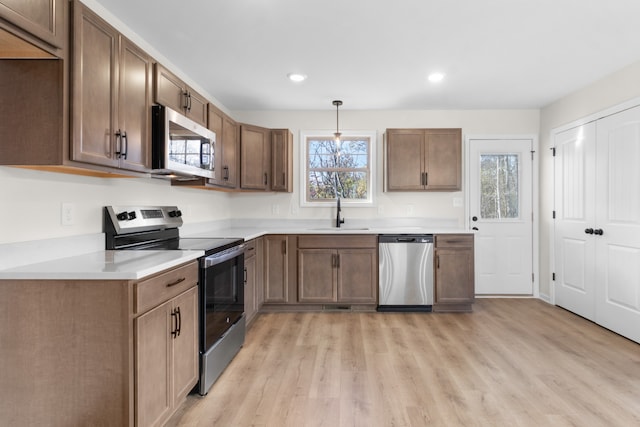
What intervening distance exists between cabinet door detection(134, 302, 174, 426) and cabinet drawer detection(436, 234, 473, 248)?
2935 millimetres

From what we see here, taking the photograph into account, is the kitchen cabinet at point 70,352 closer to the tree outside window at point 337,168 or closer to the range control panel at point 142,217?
the range control panel at point 142,217

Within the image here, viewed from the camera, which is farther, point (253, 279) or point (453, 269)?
point (453, 269)

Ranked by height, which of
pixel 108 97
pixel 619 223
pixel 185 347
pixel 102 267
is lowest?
pixel 185 347

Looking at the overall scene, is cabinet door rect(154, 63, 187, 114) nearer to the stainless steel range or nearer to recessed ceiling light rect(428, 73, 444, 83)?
the stainless steel range

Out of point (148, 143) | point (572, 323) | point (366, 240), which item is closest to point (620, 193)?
point (572, 323)

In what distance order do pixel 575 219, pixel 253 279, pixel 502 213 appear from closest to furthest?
pixel 253 279, pixel 575 219, pixel 502 213

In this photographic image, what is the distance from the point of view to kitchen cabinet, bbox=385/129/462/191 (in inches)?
163

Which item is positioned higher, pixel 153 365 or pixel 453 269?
pixel 453 269

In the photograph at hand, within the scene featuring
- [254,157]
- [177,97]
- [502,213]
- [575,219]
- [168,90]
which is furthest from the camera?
[502,213]

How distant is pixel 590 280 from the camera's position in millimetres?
3537

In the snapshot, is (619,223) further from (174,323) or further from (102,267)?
A: (102,267)

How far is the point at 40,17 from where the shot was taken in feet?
4.57

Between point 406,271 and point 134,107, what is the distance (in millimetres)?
2991

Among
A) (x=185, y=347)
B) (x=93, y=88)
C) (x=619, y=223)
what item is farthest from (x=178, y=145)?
(x=619, y=223)
